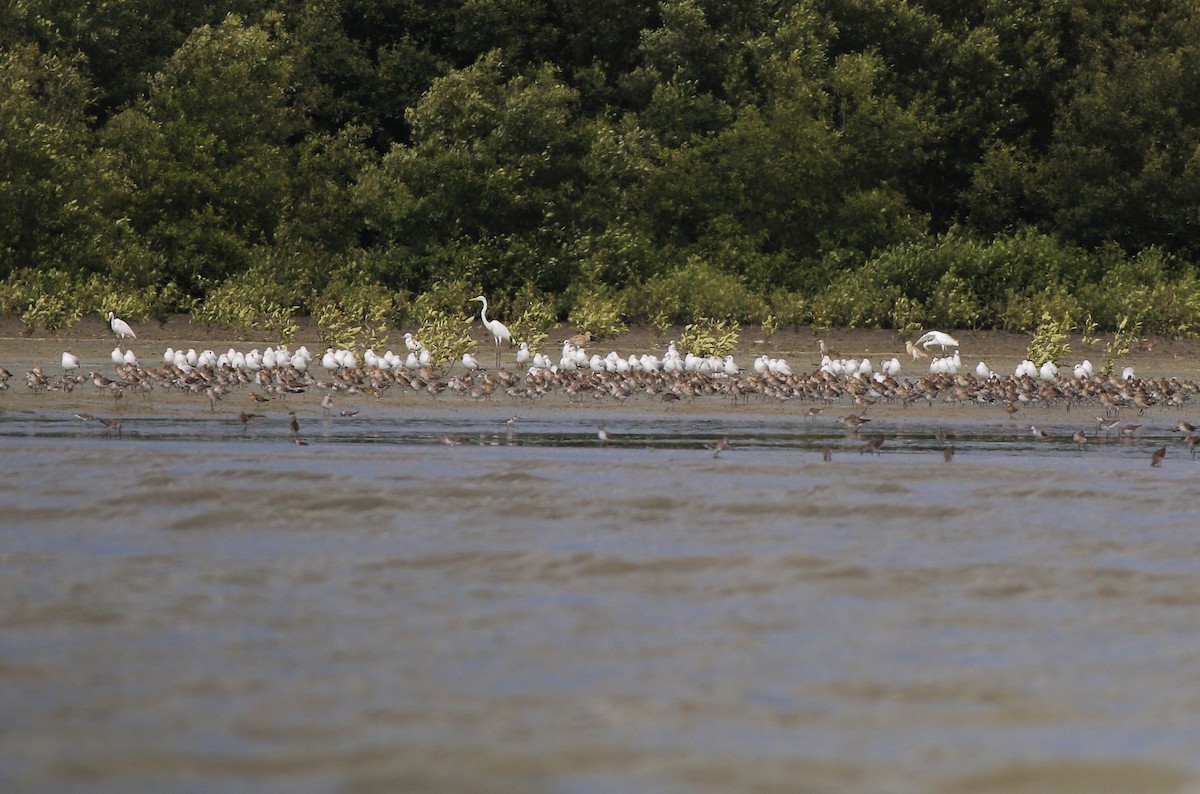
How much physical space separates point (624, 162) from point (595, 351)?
27.3 ft

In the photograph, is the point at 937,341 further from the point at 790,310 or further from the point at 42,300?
the point at 42,300

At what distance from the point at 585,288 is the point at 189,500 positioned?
23.2m

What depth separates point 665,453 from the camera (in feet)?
52.5

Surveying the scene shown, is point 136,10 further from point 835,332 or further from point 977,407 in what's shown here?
point 977,407

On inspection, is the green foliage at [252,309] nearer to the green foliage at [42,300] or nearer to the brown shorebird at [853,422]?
the green foliage at [42,300]

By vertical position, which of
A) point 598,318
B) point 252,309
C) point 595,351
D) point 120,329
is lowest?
point 595,351

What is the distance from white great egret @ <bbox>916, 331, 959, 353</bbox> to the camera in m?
29.8

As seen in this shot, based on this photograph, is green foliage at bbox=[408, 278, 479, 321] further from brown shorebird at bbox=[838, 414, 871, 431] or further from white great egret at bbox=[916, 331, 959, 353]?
brown shorebird at bbox=[838, 414, 871, 431]

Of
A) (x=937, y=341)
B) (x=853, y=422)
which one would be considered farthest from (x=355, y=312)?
(x=853, y=422)

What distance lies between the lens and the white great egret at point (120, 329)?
29.3 m

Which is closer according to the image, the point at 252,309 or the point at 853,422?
the point at 853,422

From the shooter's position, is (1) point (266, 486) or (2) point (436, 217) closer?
(1) point (266, 486)

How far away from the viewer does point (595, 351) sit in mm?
30281

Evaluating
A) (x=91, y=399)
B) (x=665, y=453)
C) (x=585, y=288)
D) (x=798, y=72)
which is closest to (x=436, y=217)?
(x=585, y=288)
